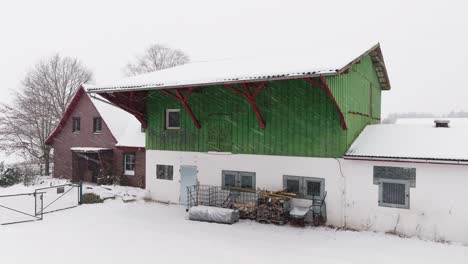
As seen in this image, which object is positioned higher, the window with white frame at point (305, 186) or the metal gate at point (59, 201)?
the window with white frame at point (305, 186)

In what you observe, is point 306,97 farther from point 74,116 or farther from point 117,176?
point 74,116

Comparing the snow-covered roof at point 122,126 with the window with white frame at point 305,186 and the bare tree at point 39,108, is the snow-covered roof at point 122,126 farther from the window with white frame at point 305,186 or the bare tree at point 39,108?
the window with white frame at point 305,186

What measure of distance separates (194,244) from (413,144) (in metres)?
9.30

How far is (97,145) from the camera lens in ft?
90.5

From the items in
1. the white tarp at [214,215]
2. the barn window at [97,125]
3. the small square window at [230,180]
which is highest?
the barn window at [97,125]

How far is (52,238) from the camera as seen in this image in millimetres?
13273

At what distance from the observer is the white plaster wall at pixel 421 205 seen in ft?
41.8

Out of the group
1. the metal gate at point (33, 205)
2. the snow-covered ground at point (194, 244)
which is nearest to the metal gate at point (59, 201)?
the metal gate at point (33, 205)

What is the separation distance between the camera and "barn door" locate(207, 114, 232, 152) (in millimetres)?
17484

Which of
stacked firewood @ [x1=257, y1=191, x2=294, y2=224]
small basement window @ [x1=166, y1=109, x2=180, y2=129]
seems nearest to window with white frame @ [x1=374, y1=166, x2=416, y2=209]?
stacked firewood @ [x1=257, y1=191, x2=294, y2=224]

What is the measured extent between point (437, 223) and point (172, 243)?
31.2 feet

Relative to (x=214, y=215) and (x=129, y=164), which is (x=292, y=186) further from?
(x=129, y=164)

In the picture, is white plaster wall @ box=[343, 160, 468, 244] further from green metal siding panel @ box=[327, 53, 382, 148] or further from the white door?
the white door

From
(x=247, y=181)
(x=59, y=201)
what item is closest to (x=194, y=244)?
(x=247, y=181)
